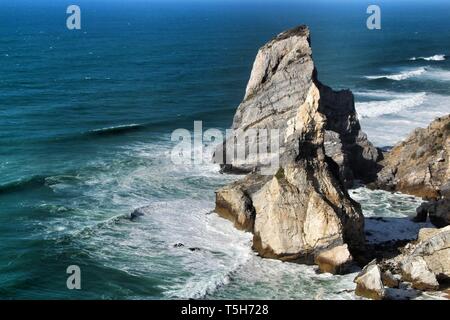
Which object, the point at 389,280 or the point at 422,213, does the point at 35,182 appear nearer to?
the point at 422,213

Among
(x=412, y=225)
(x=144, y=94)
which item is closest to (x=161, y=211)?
(x=412, y=225)

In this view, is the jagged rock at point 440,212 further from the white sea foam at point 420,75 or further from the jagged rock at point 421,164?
the white sea foam at point 420,75

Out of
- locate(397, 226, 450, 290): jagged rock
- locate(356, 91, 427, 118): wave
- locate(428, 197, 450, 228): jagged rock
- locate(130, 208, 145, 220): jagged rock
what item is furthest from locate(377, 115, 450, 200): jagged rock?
locate(356, 91, 427, 118): wave

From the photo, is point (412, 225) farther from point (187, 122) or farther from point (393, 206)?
point (187, 122)

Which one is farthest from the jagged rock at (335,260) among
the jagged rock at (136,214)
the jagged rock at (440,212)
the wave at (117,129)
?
the wave at (117,129)

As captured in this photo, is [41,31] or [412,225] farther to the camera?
[41,31]

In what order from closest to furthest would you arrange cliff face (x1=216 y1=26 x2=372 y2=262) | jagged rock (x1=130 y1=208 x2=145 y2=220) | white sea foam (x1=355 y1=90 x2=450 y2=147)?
cliff face (x1=216 y1=26 x2=372 y2=262), jagged rock (x1=130 y1=208 x2=145 y2=220), white sea foam (x1=355 y1=90 x2=450 y2=147)

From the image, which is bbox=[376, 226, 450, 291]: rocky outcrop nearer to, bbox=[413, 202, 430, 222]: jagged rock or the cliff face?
the cliff face
